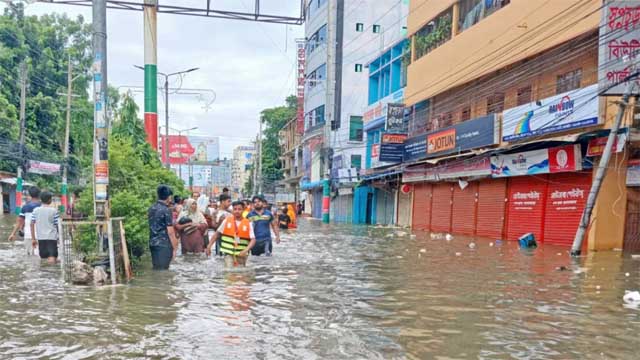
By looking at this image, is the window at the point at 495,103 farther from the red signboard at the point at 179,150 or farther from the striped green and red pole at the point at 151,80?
the red signboard at the point at 179,150

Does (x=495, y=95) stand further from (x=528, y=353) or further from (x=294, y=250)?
(x=528, y=353)

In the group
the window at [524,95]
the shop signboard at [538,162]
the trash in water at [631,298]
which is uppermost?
the window at [524,95]

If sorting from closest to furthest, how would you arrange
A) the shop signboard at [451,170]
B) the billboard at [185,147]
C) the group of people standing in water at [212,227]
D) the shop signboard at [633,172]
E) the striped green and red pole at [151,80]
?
the group of people standing in water at [212,227], the shop signboard at [633,172], the shop signboard at [451,170], the striped green and red pole at [151,80], the billboard at [185,147]

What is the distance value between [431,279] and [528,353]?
15.5 feet

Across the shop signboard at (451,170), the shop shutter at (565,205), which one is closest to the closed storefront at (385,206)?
the shop signboard at (451,170)

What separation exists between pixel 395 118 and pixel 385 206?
7.56 metres

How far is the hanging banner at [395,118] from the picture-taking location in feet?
96.8

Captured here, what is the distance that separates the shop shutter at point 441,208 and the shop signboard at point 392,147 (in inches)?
124

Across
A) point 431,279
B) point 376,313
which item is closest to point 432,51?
point 431,279

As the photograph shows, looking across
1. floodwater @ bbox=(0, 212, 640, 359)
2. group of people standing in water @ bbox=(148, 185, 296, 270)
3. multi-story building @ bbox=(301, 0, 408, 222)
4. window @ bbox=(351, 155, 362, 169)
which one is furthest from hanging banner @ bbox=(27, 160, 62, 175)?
floodwater @ bbox=(0, 212, 640, 359)

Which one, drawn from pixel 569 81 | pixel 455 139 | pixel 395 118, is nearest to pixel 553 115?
pixel 569 81

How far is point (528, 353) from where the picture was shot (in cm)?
510

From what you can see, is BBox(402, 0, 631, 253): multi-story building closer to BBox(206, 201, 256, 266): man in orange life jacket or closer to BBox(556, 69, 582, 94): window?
BBox(556, 69, 582, 94): window

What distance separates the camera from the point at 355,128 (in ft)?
144
